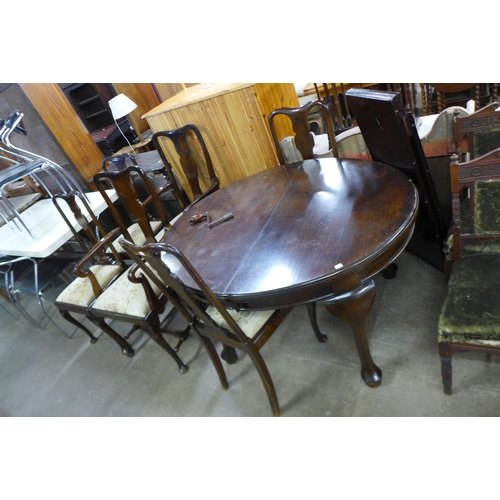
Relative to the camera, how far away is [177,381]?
186cm

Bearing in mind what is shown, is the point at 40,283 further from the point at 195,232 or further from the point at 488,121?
the point at 488,121

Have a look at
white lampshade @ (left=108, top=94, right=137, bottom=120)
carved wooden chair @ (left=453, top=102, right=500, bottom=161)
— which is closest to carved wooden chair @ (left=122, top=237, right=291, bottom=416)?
carved wooden chair @ (left=453, top=102, right=500, bottom=161)

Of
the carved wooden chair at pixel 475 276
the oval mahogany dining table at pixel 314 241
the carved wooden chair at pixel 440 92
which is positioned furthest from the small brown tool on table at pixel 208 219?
the carved wooden chair at pixel 440 92

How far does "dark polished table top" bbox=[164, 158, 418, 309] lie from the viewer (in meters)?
1.09

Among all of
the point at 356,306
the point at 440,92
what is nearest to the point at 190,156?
the point at 356,306

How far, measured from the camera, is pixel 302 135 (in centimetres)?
185

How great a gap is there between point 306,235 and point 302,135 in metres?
0.87

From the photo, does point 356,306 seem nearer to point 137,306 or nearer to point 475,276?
point 475,276

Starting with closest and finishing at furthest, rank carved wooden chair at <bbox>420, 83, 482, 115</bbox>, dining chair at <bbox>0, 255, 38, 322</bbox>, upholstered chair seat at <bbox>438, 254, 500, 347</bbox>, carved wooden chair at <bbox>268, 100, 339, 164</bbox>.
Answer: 1. upholstered chair seat at <bbox>438, 254, 500, 347</bbox>
2. carved wooden chair at <bbox>268, 100, 339, 164</bbox>
3. dining chair at <bbox>0, 255, 38, 322</bbox>
4. carved wooden chair at <bbox>420, 83, 482, 115</bbox>

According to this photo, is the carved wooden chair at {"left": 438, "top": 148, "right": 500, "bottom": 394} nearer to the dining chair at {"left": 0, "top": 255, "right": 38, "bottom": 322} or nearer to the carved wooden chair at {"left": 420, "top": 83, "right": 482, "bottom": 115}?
the carved wooden chair at {"left": 420, "top": 83, "right": 482, "bottom": 115}

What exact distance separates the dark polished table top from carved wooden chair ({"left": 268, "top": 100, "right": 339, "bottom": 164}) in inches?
6.6

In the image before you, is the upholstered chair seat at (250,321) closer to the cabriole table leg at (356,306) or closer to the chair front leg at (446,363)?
the cabriole table leg at (356,306)

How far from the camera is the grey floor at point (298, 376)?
4.50 ft

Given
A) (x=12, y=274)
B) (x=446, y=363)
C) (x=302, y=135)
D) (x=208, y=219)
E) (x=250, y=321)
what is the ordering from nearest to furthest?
1. (x=446, y=363)
2. (x=250, y=321)
3. (x=208, y=219)
4. (x=302, y=135)
5. (x=12, y=274)
